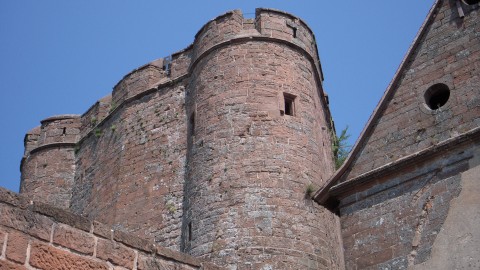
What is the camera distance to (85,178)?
1894 cm

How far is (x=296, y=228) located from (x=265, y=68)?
366 cm

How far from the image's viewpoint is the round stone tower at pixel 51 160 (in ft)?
63.9

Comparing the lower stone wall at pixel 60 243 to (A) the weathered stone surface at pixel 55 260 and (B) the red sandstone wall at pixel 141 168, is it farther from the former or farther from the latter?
(B) the red sandstone wall at pixel 141 168

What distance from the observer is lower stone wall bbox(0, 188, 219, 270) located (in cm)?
510

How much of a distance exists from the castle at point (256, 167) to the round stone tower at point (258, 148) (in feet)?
0.10

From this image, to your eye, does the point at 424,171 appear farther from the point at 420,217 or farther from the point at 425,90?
the point at 425,90

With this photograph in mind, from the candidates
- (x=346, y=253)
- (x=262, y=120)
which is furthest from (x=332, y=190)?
(x=262, y=120)

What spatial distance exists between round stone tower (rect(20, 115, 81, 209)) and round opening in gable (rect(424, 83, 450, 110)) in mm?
12251

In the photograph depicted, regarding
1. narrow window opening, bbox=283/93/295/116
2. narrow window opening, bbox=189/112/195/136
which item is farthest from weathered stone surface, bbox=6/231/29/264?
narrow window opening, bbox=189/112/195/136

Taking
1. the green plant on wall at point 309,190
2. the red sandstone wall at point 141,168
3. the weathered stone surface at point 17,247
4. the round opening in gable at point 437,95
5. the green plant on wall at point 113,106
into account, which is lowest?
the weathered stone surface at point 17,247

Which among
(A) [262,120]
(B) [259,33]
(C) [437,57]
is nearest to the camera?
(C) [437,57]

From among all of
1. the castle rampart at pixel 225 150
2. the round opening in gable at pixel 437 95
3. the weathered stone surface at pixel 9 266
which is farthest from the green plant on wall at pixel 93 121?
the weathered stone surface at pixel 9 266

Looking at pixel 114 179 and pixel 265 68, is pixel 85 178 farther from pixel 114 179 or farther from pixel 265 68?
pixel 265 68

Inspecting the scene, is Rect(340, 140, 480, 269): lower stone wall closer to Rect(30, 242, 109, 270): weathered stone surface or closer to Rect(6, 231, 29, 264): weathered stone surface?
Rect(30, 242, 109, 270): weathered stone surface
